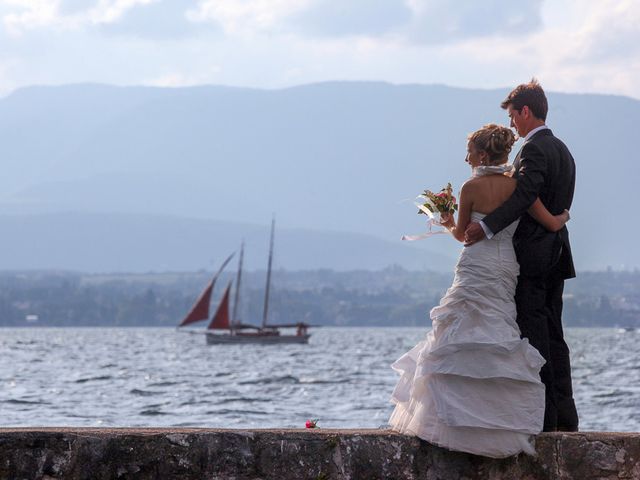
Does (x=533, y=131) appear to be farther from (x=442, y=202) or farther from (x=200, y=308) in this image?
(x=200, y=308)

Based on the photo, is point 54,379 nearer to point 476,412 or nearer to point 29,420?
point 29,420

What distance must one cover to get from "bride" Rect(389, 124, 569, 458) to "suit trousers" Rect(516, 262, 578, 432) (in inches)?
4.2

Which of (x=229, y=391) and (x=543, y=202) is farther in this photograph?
(x=229, y=391)

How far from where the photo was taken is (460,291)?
7359mm

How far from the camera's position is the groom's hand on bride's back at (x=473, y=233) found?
24.4 feet

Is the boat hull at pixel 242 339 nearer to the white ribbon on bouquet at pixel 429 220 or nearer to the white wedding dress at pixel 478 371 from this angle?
the white ribbon on bouquet at pixel 429 220

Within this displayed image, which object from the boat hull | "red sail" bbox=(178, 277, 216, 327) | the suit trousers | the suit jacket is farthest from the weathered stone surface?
the boat hull

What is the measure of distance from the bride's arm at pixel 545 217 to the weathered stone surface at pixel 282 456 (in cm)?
114

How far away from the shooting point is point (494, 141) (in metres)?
7.52

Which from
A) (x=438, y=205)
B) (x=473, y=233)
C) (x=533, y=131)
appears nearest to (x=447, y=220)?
(x=438, y=205)

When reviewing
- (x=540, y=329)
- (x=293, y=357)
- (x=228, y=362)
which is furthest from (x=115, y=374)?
(x=540, y=329)

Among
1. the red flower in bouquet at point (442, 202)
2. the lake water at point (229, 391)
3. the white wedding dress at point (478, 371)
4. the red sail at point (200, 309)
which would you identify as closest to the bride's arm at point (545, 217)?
the white wedding dress at point (478, 371)

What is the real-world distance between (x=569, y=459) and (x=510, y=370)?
1.84 ft

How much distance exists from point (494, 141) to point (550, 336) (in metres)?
1.13
